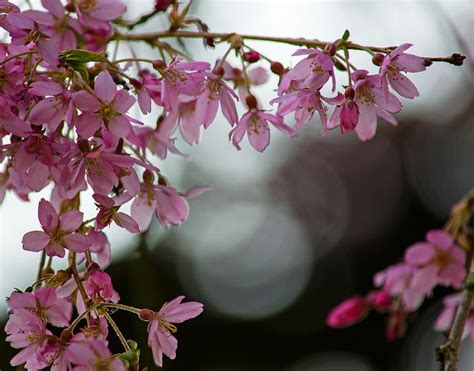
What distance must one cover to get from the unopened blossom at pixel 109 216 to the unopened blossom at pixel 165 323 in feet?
0.27

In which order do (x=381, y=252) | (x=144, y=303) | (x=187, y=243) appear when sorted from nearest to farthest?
(x=144, y=303), (x=187, y=243), (x=381, y=252)

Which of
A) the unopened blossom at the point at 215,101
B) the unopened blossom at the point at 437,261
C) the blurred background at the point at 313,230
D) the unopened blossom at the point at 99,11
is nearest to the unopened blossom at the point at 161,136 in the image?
the unopened blossom at the point at 215,101

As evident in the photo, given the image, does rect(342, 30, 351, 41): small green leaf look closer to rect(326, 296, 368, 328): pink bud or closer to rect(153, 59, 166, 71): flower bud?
rect(153, 59, 166, 71): flower bud

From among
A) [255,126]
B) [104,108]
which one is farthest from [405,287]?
[104,108]

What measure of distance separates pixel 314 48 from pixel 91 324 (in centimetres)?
35

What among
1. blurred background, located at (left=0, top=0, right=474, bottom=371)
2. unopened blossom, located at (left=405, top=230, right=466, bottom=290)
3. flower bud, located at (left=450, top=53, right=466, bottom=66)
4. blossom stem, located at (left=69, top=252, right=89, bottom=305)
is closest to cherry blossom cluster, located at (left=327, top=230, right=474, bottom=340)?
unopened blossom, located at (left=405, top=230, right=466, bottom=290)

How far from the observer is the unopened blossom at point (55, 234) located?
72 cm

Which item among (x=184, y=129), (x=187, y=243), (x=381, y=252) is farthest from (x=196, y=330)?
(x=184, y=129)

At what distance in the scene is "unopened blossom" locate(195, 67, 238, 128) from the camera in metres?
0.83

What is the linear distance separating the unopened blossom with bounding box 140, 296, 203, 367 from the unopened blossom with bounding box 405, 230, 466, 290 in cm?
64

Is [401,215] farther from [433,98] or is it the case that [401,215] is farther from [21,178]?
[21,178]

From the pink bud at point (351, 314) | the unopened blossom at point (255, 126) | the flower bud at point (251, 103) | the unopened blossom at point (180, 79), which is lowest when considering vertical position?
the pink bud at point (351, 314)

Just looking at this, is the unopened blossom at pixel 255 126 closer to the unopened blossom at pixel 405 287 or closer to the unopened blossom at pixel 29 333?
the unopened blossom at pixel 29 333

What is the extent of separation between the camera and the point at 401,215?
575cm
